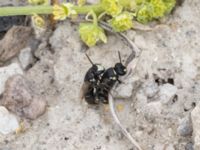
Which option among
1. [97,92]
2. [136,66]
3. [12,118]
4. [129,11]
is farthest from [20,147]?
[129,11]

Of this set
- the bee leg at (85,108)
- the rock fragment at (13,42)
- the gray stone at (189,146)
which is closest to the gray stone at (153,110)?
the gray stone at (189,146)

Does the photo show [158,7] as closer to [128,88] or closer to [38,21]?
[128,88]

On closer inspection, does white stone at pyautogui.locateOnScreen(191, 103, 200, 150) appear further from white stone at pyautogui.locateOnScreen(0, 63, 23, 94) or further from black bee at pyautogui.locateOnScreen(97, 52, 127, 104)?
white stone at pyautogui.locateOnScreen(0, 63, 23, 94)

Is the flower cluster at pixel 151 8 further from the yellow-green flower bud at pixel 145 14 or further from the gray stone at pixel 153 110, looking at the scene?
the gray stone at pixel 153 110

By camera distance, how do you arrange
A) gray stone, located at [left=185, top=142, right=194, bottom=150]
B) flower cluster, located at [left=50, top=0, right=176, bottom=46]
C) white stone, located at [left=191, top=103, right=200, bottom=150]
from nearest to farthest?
white stone, located at [left=191, top=103, right=200, bottom=150] → gray stone, located at [left=185, top=142, right=194, bottom=150] → flower cluster, located at [left=50, top=0, right=176, bottom=46]

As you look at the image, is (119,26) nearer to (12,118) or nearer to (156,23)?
(156,23)

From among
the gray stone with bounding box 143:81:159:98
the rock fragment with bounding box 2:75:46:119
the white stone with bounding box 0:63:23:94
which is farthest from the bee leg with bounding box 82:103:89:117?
the white stone with bounding box 0:63:23:94
